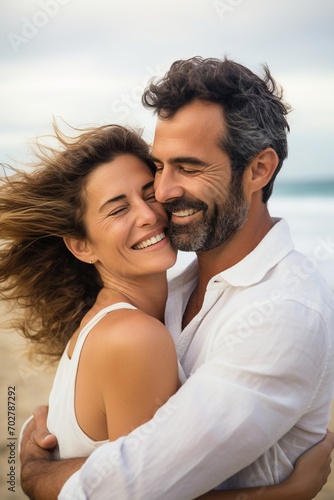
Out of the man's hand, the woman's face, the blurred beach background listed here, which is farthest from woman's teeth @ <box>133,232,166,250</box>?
the blurred beach background

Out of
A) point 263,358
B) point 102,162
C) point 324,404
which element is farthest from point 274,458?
point 102,162

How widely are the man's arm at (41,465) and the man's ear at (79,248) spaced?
0.73m

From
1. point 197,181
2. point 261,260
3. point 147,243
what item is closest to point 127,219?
point 147,243

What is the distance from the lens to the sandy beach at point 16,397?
4605mm

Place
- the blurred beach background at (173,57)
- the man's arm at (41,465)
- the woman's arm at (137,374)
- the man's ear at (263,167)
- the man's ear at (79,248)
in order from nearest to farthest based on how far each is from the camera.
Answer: the woman's arm at (137,374), the man's arm at (41,465), the man's ear at (263,167), the man's ear at (79,248), the blurred beach background at (173,57)

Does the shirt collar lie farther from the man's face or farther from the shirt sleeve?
the shirt sleeve

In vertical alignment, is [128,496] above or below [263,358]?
below

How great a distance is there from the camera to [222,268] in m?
2.73

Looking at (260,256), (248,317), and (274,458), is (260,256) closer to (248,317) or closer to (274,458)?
(248,317)

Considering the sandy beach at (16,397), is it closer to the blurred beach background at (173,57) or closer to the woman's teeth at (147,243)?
the woman's teeth at (147,243)

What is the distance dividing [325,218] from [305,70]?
555 centimetres

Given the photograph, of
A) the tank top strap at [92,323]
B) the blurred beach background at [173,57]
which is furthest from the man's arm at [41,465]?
the blurred beach background at [173,57]

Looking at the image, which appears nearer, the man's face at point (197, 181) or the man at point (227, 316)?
the man at point (227, 316)

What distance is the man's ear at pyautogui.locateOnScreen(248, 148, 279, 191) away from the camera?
8.81ft
